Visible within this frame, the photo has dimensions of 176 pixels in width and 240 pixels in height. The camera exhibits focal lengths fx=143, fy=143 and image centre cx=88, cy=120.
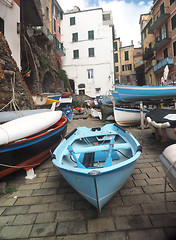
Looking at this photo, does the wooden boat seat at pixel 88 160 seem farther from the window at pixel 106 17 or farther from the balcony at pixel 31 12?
the window at pixel 106 17

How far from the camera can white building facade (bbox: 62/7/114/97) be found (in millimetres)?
24391

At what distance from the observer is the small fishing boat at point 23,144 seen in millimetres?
2596

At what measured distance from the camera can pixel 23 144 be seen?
282cm

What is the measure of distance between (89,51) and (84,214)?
26.4 m

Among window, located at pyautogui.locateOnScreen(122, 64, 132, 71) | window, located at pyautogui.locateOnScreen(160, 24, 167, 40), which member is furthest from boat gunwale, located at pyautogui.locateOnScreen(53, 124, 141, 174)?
window, located at pyautogui.locateOnScreen(122, 64, 132, 71)

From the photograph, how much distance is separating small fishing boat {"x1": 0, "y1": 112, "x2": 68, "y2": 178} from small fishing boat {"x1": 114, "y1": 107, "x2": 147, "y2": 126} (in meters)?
5.04

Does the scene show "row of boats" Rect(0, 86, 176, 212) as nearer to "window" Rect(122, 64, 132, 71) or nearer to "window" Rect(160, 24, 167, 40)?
"window" Rect(160, 24, 167, 40)

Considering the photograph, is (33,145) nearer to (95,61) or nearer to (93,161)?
(93,161)

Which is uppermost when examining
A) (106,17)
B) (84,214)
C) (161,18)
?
(106,17)

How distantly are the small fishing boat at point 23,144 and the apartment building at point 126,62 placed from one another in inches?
1274

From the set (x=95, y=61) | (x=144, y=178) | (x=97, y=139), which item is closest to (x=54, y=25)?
(x=95, y=61)

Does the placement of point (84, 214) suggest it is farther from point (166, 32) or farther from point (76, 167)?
point (166, 32)

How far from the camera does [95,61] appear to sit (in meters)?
24.7

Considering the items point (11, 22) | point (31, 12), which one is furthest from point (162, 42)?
point (11, 22)
